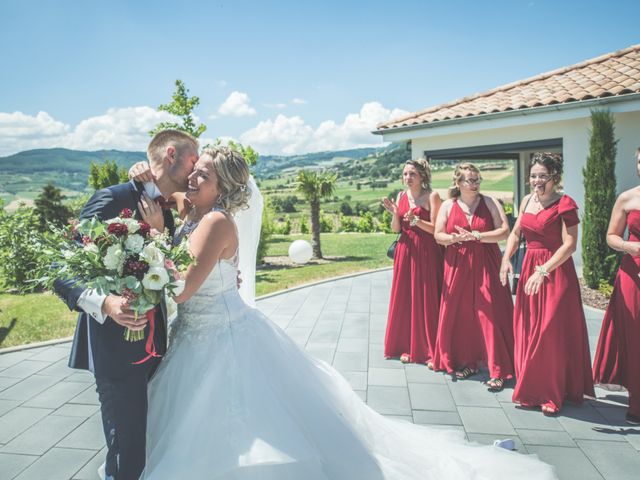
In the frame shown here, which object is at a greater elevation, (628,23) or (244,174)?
(628,23)

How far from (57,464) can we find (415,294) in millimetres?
3864

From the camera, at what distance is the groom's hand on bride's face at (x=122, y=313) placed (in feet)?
6.66

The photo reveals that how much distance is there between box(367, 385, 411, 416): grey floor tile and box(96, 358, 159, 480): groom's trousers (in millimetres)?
2408

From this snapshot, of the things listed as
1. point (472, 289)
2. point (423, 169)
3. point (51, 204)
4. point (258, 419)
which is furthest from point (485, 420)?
point (51, 204)

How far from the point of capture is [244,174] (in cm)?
272

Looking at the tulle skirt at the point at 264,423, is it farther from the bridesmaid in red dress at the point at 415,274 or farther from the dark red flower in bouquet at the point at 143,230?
the bridesmaid in red dress at the point at 415,274

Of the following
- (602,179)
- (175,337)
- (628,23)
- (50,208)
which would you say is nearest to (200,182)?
(175,337)

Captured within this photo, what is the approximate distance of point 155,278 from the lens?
6.41ft

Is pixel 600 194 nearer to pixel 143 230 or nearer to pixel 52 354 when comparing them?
pixel 143 230

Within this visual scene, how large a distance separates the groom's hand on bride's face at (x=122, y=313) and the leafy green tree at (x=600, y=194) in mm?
8858

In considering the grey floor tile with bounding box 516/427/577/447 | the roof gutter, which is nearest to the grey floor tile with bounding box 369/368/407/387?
the grey floor tile with bounding box 516/427/577/447

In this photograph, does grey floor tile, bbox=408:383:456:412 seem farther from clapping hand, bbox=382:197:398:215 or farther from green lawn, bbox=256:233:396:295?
green lawn, bbox=256:233:396:295

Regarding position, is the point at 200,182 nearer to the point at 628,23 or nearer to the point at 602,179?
the point at 602,179

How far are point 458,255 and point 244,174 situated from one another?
2.97 metres
